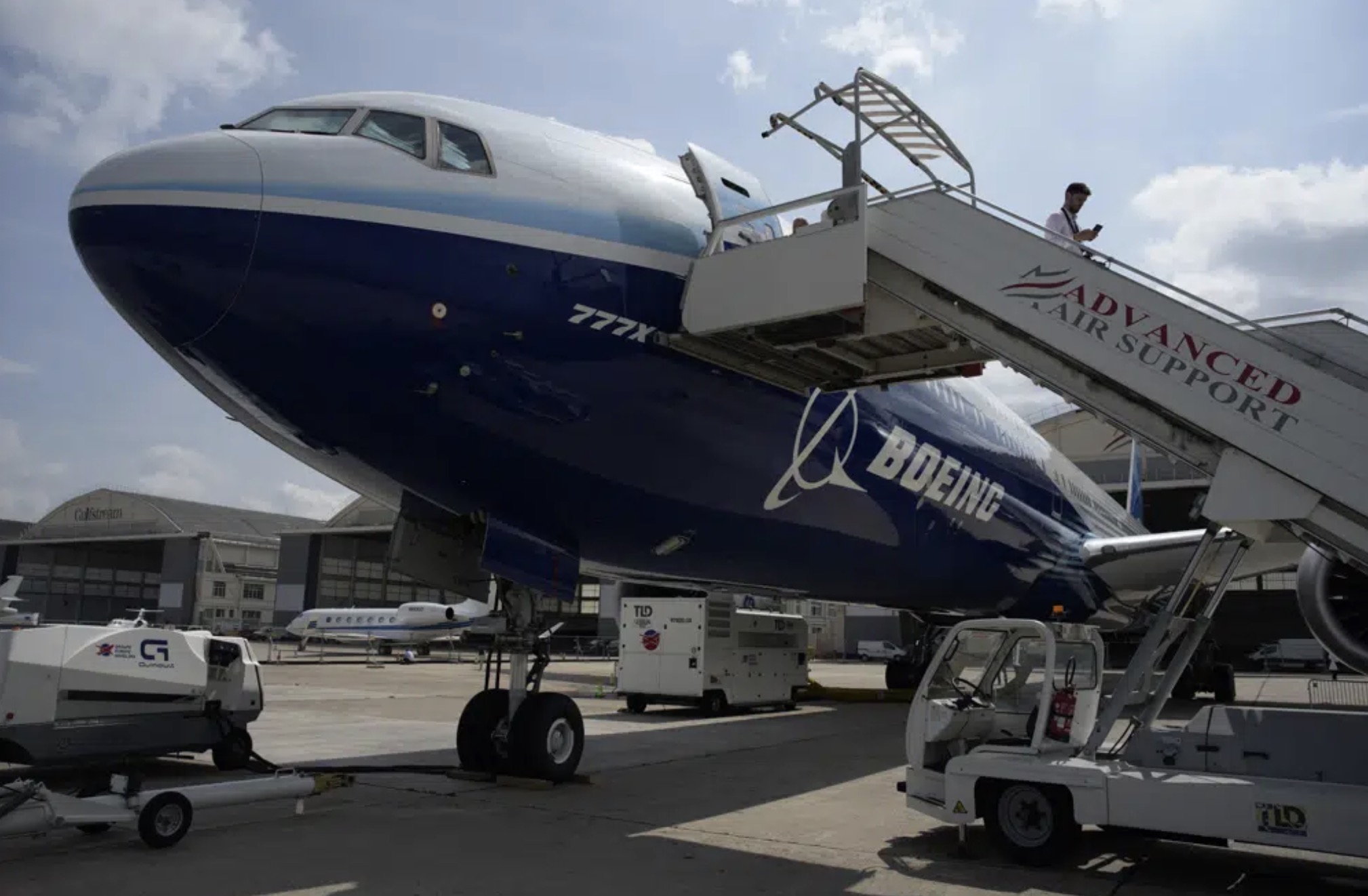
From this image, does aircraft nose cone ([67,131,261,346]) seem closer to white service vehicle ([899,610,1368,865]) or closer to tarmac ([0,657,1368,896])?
tarmac ([0,657,1368,896])

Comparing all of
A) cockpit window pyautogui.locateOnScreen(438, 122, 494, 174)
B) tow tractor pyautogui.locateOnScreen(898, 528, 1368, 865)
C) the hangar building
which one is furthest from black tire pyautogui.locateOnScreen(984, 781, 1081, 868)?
the hangar building

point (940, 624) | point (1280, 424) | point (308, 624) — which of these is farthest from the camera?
point (308, 624)

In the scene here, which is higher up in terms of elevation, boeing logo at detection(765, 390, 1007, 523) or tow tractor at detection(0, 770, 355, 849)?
boeing logo at detection(765, 390, 1007, 523)

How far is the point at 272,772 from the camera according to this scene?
8125 mm

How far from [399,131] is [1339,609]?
1086 centimetres

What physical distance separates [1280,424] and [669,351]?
12.9ft

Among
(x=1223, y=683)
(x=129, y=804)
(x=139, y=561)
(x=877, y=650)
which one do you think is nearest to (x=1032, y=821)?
(x=129, y=804)

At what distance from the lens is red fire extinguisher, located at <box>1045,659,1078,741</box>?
6.63 m

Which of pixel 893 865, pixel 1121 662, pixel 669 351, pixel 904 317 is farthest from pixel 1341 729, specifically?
pixel 1121 662

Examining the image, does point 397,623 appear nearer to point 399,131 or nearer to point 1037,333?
point 399,131

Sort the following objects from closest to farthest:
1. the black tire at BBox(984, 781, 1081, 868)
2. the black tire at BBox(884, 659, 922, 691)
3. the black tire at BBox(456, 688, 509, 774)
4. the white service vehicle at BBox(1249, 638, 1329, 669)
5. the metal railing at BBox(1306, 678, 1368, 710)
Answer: the black tire at BBox(984, 781, 1081, 868) → the black tire at BBox(456, 688, 509, 774) → the black tire at BBox(884, 659, 922, 691) → the metal railing at BBox(1306, 678, 1368, 710) → the white service vehicle at BBox(1249, 638, 1329, 669)

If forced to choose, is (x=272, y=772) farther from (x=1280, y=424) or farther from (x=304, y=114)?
(x=1280, y=424)

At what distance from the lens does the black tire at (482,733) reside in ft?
30.0

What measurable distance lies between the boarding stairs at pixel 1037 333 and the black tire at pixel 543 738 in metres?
3.48
